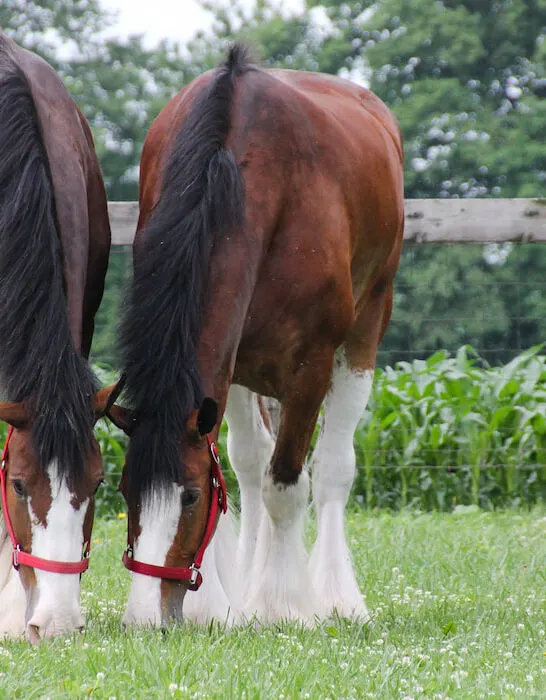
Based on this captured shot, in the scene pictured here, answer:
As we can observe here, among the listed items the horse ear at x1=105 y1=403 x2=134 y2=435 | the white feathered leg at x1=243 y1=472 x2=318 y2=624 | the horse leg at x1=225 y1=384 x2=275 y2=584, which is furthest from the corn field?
the horse ear at x1=105 y1=403 x2=134 y2=435

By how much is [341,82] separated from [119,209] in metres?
1.77

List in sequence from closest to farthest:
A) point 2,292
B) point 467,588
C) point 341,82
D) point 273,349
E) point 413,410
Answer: point 2,292 < point 273,349 < point 467,588 < point 341,82 < point 413,410

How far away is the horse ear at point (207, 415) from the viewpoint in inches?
129

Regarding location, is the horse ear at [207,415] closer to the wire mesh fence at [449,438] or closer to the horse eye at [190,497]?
the horse eye at [190,497]

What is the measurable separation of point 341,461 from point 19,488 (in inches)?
72.8

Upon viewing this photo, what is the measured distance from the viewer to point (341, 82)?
5461 millimetres

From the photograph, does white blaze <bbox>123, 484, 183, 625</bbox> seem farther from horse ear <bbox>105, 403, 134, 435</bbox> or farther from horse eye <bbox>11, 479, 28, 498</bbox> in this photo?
horse eye <bbox>11, 479, 28, 498</bbox>

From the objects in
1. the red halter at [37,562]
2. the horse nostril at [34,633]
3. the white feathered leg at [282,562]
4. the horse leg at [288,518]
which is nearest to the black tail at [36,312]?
the red halter at [37,562]

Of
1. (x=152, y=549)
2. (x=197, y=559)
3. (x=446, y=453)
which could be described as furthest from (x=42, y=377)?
(x=446, y=453)

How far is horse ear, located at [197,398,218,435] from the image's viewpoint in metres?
3.28

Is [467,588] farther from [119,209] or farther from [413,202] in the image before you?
[119,209]

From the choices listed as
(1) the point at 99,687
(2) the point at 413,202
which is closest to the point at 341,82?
(2) the point at 413,202

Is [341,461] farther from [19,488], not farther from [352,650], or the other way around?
[19,488]

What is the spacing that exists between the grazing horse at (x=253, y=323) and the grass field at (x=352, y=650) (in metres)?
0.26
